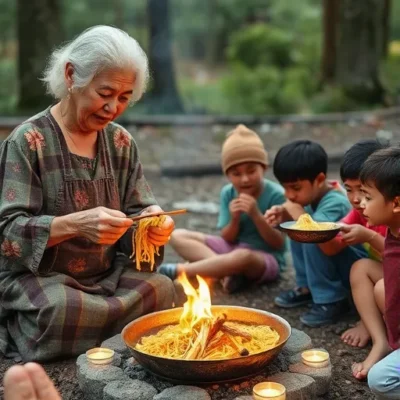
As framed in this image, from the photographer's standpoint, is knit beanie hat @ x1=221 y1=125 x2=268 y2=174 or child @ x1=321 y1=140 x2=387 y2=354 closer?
child @ x1=321 y1=140 x2=387 y2=354

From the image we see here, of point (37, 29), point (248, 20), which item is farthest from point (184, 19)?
point (37, 29)

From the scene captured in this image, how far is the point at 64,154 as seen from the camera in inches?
160

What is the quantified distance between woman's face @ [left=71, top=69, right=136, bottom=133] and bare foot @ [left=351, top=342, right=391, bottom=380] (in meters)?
1.80

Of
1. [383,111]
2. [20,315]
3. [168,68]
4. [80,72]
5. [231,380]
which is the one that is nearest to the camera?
[231,380]

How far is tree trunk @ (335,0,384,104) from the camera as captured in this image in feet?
45.7

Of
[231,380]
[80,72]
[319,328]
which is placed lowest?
[319,328]

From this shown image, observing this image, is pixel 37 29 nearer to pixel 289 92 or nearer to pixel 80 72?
pixel 289 92

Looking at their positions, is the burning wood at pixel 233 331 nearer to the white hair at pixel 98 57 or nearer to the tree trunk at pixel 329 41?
the white hair at pixel 98 57

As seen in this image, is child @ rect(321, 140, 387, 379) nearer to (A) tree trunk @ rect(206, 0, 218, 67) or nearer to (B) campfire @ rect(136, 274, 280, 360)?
(B) campfire @ rect(136, 274, 280, 360)

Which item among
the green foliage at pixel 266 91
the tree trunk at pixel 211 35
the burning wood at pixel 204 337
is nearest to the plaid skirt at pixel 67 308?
the burning wood at pixel 204 337

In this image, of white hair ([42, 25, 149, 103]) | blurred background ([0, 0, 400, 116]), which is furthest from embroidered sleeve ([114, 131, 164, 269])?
blurred background ([0, 0, 400, 116])

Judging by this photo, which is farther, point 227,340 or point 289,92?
point 289,92

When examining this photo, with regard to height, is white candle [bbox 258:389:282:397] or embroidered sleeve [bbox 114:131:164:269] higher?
embroidered sleeve [bbox 114:131:164:269]

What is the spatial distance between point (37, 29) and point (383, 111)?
20.7 feet
